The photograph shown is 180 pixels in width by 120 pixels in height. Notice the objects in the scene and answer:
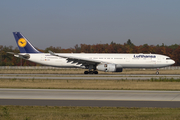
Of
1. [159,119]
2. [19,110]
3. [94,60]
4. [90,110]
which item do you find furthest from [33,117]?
[94,60]

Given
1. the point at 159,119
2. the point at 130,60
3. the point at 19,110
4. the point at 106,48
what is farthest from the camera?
the point at 106,48

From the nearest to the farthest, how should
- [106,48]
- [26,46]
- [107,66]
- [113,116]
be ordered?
[113,116] < [107,66] < [26,46] < [106,48]

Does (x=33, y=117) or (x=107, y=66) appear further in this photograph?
(x=107, y=66)

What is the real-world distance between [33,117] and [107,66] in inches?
1265

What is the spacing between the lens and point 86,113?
11539 mm

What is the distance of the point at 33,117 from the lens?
1050cm

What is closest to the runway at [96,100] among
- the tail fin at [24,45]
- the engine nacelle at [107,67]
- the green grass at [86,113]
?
the green grass at [86,113]

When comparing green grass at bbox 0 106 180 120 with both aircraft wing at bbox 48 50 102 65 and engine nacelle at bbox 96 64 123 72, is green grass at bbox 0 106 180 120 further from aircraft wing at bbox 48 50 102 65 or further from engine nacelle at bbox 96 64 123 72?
aircraft wing at bbox 48 50 102 65

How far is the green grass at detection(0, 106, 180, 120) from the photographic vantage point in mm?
10422

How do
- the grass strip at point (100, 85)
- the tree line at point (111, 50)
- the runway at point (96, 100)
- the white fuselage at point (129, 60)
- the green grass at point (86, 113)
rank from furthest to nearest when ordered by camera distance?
the tree line at point (111, 50) → the white fuselage at point (129, 60) → the grass strip at point (100, 85) → the runway at point (96, 100) → the green grass at point (86, 113)

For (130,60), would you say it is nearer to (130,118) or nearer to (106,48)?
(130,118)

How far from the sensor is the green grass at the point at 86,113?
10422 millimetres

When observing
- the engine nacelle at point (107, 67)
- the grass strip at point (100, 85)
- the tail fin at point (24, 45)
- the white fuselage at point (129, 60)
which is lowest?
the grass strip at point (100, 85)

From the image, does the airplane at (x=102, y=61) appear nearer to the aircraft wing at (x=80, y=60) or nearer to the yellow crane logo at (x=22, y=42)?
the aircraft wing at (x=80, y=60)
